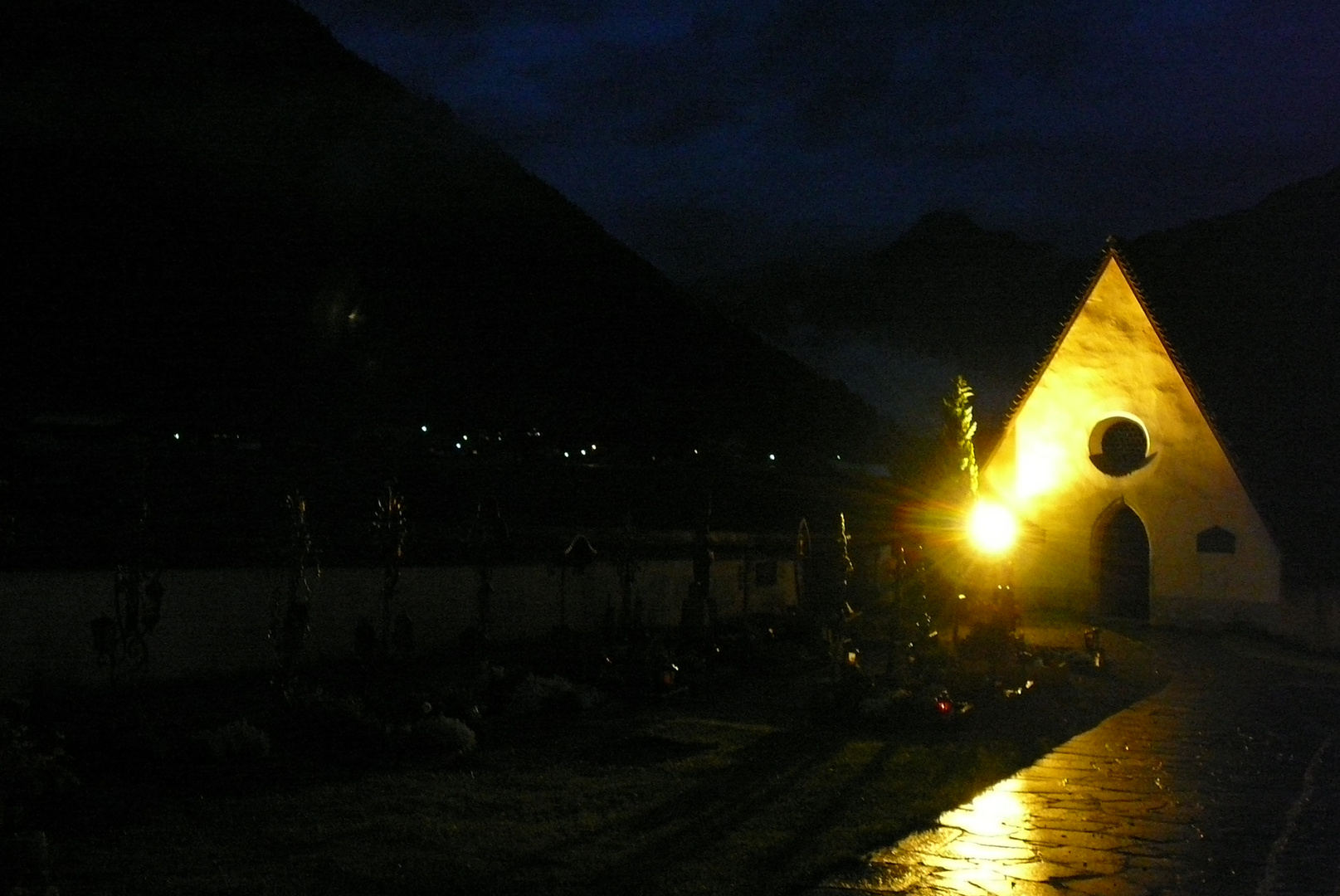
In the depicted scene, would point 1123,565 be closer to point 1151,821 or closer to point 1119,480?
point 1119,480

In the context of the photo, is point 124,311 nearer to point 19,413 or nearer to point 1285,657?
point 19,413

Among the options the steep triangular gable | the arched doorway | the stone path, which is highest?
the steep triangular gable

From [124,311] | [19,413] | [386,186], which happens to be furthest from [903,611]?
[386,186]

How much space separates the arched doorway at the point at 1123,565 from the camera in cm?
2877

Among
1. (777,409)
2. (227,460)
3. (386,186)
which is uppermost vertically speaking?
(386,186)

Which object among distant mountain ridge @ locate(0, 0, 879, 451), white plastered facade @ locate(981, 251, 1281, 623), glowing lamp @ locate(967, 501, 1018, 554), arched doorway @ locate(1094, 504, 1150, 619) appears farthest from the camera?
distant mountain ridge @ locate(0, 0, 879, 451)

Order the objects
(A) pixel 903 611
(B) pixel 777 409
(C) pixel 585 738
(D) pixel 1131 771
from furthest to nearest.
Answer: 1. (B) pixel 777 409
2. (A) pixel 903 611
3. (C) pixel 585 738
4. (D) pixel 1131 771

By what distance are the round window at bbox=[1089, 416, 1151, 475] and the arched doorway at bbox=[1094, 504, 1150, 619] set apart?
0.87 meters

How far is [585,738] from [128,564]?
594 centimetres

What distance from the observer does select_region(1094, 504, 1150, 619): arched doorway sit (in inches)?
1133

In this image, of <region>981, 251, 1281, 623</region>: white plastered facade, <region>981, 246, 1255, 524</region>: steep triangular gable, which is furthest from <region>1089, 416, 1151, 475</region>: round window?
<region>981, 246, 1255, 524</region>: steep triangular gable

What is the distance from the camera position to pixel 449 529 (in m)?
Result: 23.3

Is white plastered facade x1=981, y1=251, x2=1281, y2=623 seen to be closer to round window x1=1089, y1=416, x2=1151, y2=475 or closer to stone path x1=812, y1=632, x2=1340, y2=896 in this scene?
round window x1=1089, y1=416, x2=1151, y2=475

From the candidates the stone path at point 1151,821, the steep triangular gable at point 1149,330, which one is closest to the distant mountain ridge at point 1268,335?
the steep triangular gable at point 1149,330
